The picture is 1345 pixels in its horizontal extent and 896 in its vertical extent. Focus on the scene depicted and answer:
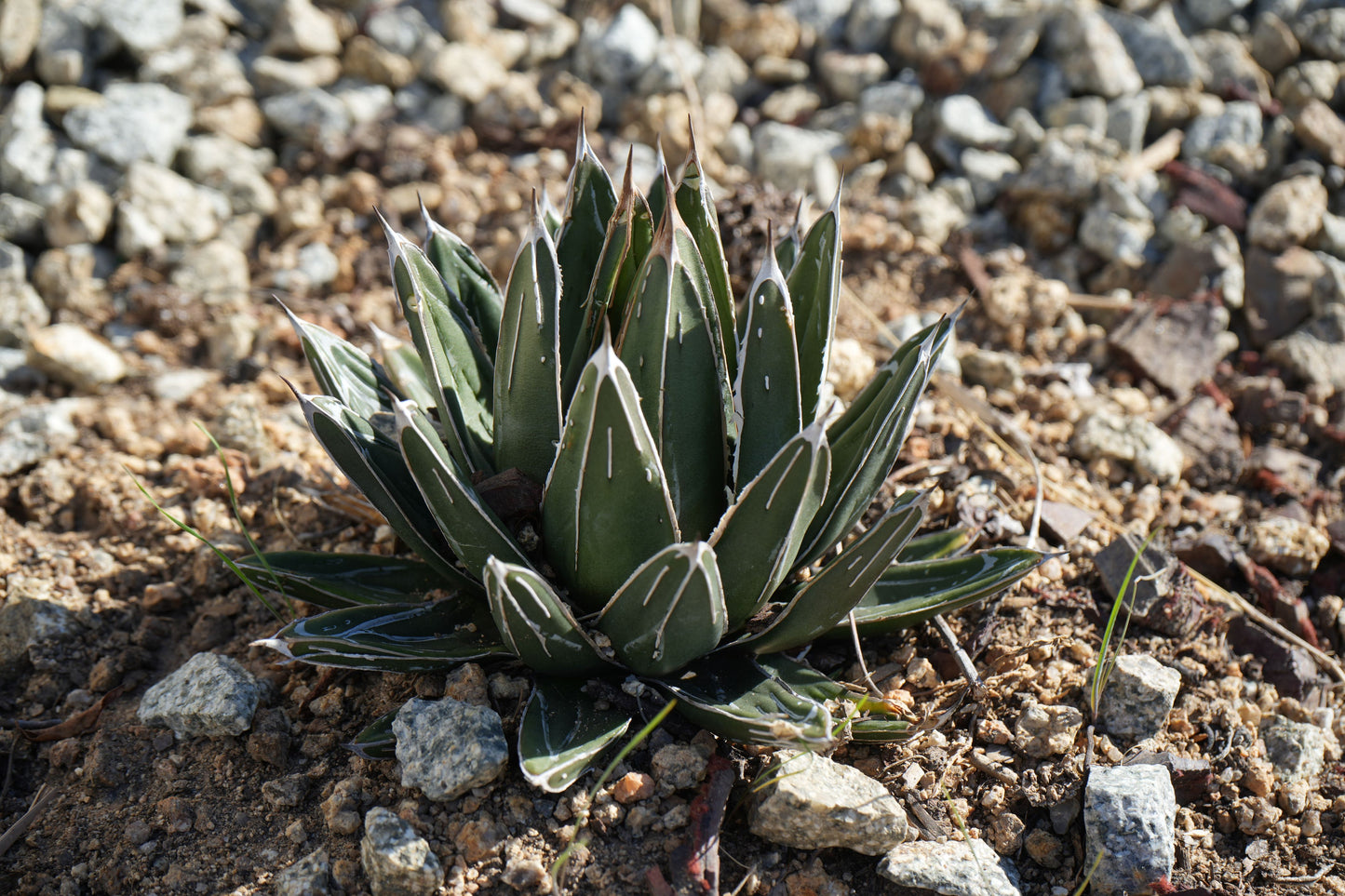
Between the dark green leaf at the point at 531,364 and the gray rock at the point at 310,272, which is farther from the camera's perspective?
the gray rock at the point at 310,272

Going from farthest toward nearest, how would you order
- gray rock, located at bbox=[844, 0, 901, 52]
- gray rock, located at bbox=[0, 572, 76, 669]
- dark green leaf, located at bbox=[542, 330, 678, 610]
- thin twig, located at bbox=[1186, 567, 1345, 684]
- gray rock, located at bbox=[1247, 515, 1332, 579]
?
gray rock, located at bbox=[844, 0, 901, 52] < gray rock, located at bbox=[1247, 515, 1332, 579] < thin twig, located at bbox=[1186, 567, 1345, 684] < gray rock, located at bbox=[0, 572, 76, 669] < dark green leaf, located at bbox=[542, 330, 678, 610]

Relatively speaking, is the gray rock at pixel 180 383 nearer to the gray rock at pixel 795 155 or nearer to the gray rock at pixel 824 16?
the gray rock at pixel 795 155

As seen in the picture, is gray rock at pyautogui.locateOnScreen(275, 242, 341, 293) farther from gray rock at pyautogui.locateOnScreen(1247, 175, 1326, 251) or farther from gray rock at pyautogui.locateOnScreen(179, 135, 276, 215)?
gray rock at pyautogui.locateOnScreen(1247, 175, 1326, 251)

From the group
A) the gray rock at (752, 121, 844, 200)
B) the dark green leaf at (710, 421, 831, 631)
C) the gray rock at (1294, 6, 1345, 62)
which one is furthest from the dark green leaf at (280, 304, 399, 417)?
the gray rock at (1294, 6, 1345, 62)

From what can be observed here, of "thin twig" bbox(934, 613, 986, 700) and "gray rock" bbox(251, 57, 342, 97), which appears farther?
"gray rock" bbox(251, 57, 342, 97)

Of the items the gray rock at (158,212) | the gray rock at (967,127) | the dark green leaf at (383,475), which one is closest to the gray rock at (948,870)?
the dark green leaf at (383,475)

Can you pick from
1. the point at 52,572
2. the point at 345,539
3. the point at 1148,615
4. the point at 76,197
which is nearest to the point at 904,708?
the point at 1148,615
